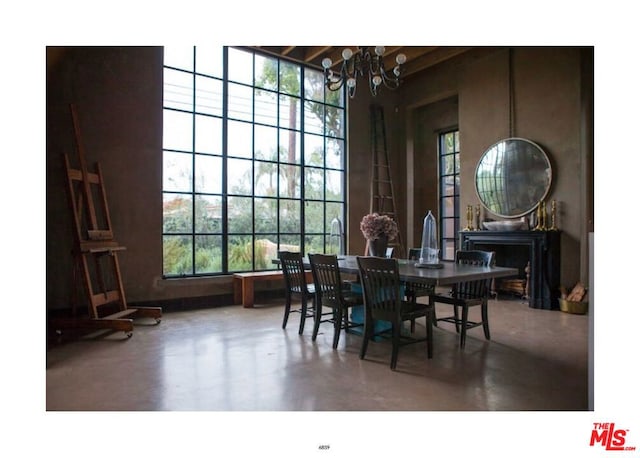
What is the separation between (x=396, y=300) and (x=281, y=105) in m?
4.17

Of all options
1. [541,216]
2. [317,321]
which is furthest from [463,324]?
[541,216]

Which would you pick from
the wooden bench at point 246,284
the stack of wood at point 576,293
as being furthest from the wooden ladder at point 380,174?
the stack of wood at point 576,293

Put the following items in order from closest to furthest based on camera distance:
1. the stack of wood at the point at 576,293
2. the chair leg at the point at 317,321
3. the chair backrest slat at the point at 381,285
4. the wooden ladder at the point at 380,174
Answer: the chair backrest slat at the point at 381,285 → the chair leg at the point at 317,321 → the stack of wood at the point at 576,293 → the wooden ladder at the point at 380,174

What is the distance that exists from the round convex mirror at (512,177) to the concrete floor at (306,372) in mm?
1985

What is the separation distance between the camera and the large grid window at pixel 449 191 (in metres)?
7.03

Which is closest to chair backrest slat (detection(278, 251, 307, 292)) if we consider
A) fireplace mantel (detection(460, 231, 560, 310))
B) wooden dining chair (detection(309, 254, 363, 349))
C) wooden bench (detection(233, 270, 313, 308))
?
wooden dining chair (detection(309, 254, 363, 349))

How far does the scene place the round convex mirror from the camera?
18.1 ft

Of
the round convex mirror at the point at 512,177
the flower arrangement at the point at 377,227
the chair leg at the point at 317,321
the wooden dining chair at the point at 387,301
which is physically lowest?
the chair leg at the point at 317,321

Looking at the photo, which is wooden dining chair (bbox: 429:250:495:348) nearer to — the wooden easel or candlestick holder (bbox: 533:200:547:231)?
candlestick holder (bbox: 533:200:547:231)

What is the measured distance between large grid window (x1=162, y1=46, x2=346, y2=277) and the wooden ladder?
0.61 m

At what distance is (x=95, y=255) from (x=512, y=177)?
5.33 metres

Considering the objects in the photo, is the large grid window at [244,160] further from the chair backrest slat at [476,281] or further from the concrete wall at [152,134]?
the chair backrest slat at [476,281]
